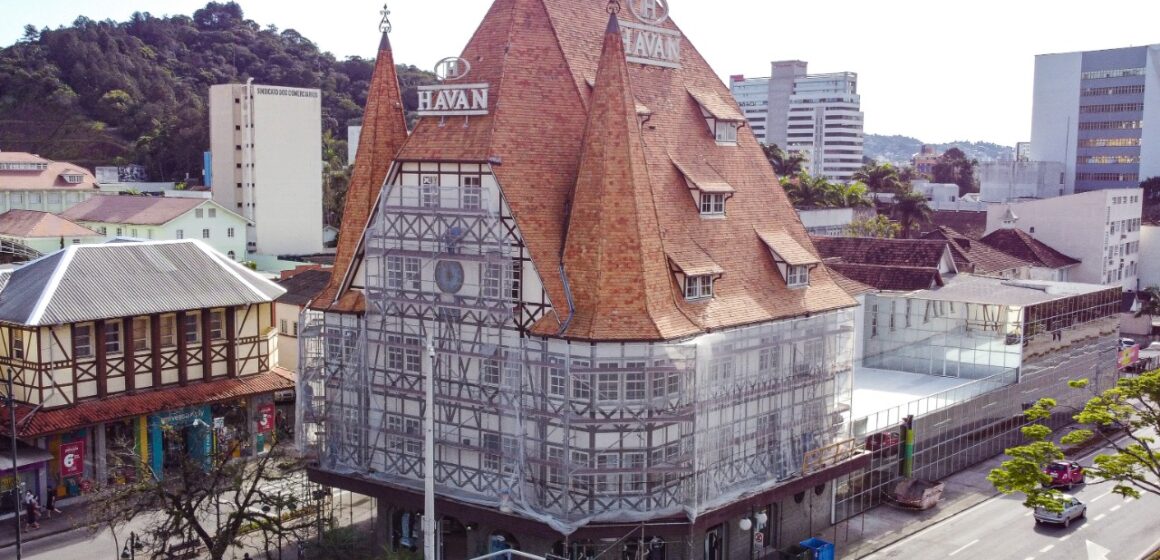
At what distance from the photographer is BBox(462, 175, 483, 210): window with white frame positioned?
35469 millimetres

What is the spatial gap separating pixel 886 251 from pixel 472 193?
36.4 m

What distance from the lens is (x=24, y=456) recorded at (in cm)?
4184

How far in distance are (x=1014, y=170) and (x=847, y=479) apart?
10386cm

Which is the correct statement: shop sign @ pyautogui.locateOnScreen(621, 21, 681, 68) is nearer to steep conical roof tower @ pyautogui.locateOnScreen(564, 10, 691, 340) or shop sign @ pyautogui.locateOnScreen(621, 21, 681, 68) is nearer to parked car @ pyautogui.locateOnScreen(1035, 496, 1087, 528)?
steep conical roof tower @ pyautogui.locateOnScreen(564, 10, 691, 340)

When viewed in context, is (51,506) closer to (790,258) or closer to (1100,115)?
(790,258)

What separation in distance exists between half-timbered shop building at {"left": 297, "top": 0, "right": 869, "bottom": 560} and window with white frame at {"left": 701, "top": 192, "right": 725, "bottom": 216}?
0.27ft

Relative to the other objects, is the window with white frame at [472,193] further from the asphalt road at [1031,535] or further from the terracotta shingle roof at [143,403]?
the asphalt road at [1031,535]

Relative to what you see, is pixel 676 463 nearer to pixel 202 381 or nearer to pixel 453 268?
pixel 453 268

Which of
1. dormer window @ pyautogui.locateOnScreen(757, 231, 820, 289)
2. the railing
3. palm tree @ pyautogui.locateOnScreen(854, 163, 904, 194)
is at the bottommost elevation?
the railing

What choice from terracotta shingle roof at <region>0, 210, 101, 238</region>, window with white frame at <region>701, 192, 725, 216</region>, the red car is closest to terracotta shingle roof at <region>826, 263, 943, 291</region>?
the red car

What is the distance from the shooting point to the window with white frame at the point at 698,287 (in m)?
35.3

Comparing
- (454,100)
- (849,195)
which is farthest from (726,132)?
(849,195)

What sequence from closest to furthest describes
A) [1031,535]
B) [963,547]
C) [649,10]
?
[649,10]
[963,547]
[1031,535]

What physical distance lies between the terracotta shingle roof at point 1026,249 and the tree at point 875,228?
11993 millimetres
